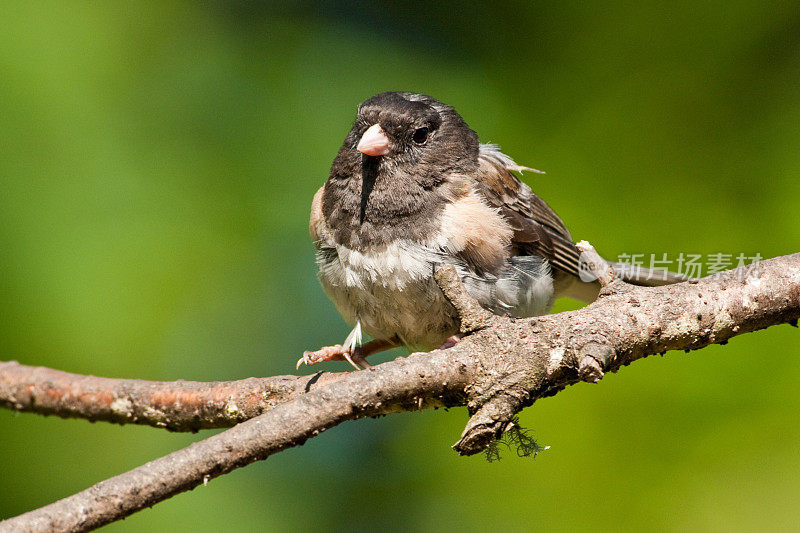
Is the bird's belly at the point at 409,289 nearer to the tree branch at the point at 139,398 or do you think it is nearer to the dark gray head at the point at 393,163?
the dark gray head at the point at 393,163

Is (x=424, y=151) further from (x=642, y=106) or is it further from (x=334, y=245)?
(x=642, y=106)

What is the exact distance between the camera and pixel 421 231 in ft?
8.39

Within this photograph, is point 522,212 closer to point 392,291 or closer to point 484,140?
point 484,140

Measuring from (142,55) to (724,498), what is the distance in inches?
111

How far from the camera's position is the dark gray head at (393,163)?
8.61ft

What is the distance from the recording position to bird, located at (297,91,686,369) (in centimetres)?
253

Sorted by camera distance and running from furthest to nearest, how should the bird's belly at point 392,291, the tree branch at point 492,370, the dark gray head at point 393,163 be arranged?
the dark gray head at point 393,163
the bird's belly at point 392,291
the tree branch at point 492,370

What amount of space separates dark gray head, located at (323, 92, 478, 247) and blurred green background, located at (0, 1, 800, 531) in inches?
8.4

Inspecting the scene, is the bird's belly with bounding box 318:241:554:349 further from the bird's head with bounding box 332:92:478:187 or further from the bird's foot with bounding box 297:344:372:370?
the bird's head with bounding box 332:92:478:187

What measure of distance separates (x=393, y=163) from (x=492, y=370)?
1.16 metres

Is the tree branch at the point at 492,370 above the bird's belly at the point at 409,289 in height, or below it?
below
